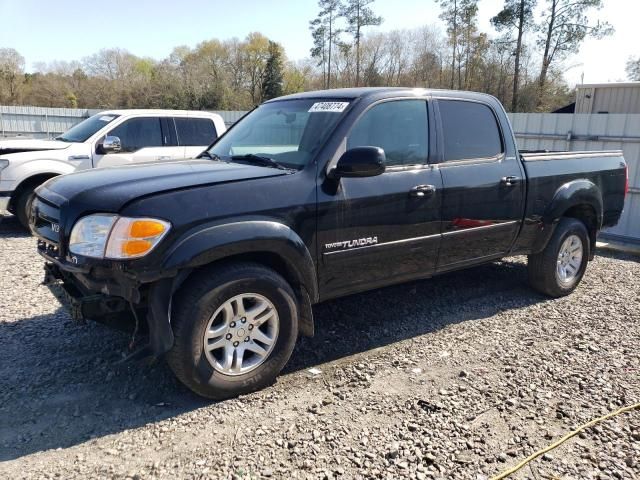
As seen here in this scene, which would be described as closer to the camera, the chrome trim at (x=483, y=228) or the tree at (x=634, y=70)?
the chrome trim at (x=483, y=228)

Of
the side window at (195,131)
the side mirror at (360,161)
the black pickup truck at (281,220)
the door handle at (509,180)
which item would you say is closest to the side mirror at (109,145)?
the side window at (195,131)

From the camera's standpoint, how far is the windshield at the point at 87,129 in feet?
28.0

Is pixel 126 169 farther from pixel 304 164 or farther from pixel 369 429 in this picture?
pixel 369 429

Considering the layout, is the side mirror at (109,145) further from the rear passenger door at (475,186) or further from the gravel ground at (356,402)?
the rear passenger door at (475,186)

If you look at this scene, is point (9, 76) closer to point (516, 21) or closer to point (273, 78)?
point (273, 78)

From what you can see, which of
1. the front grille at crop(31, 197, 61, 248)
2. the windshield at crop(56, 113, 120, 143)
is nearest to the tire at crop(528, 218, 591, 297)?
the front grille at crop(31, 197, 61, 248)

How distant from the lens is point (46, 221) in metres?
3.48

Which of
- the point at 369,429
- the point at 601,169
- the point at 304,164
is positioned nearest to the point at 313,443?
the point at 369,429

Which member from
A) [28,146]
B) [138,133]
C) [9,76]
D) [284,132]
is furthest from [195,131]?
[9,76]

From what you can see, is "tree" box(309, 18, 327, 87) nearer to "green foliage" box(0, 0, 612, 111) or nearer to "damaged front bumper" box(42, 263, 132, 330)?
"green foliage" box(0, 0, 612, 111)

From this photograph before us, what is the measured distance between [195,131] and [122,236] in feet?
22.0

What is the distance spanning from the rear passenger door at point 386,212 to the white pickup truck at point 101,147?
557 cm

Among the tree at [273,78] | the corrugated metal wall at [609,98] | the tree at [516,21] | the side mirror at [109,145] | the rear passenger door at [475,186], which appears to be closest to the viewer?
the rear passenger door at [475,186]

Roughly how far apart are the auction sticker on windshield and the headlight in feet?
5.34
